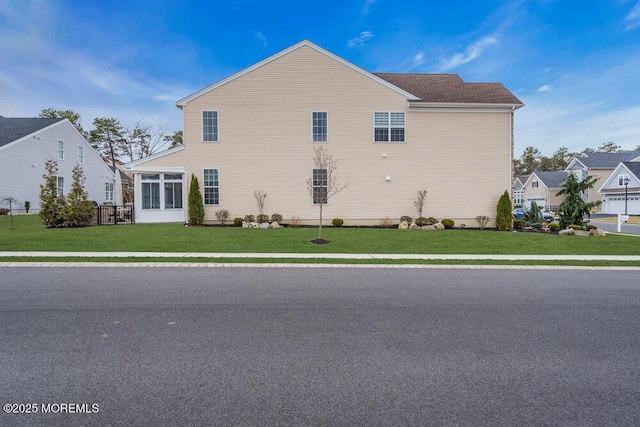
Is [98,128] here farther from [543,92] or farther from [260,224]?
[543,92]

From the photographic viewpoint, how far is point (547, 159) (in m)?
84.8

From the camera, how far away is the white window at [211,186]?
1852 centimetres

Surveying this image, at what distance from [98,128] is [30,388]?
171 ft

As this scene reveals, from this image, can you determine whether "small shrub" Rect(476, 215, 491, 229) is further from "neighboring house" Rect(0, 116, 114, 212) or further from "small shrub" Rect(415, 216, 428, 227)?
"neighboring house" Rect(0, 116, 114, 212)

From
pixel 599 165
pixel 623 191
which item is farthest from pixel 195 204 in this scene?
pixel 599 165

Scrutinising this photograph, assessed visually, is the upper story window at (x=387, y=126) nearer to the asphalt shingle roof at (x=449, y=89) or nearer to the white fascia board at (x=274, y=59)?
the white fascia board at (x=274, y=59)

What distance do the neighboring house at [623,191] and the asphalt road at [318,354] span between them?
139 feet

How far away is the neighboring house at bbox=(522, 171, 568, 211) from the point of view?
54875mm

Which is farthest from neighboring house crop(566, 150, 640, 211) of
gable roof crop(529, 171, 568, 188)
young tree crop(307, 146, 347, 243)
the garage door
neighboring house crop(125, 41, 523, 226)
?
young tree crop(307, 146, 347, 243)

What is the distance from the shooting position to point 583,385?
3244 mm

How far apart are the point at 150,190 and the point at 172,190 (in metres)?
1.17

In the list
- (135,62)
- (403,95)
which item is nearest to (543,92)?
(403,95)

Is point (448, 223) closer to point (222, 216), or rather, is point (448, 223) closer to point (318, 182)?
point (318, 182)

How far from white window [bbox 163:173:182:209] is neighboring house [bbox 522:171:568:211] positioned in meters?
52.3
